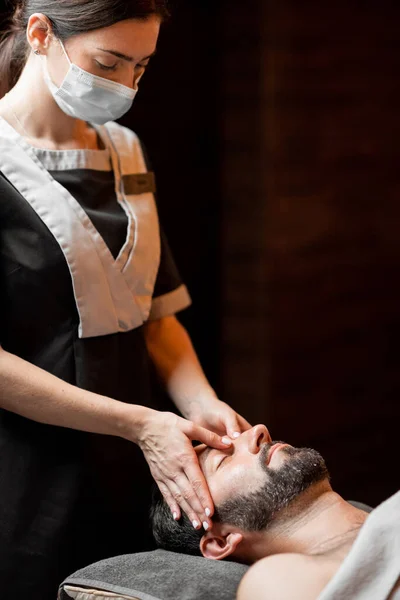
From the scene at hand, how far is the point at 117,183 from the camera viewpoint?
221 cm

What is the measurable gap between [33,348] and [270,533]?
2.11 ft

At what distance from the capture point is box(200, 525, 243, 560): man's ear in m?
1.89

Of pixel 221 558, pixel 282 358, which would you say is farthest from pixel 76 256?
pixel 282 358

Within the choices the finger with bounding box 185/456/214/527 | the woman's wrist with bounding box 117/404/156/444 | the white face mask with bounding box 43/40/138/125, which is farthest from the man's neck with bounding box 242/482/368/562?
the white face mask with bounding box 43/40/138/125

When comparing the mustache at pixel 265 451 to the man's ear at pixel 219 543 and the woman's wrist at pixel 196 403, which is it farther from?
the woman's wrist at pixel 196 403

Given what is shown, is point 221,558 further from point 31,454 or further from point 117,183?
point 117,183

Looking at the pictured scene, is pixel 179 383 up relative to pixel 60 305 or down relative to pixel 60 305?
down

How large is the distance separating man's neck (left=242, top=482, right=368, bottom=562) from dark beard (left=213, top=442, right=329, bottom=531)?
17 millimetres

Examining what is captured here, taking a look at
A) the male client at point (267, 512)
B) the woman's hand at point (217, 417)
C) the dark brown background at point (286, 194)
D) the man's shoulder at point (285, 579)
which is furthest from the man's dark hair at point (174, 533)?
the dark brown background at point (286, 194)

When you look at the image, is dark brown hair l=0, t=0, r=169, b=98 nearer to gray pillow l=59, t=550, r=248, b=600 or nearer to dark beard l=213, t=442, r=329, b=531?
dark beard l=213, t=442, r=329, b=531

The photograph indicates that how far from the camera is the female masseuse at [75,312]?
1923 millimetres

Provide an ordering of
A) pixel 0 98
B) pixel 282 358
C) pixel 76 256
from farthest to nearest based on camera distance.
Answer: pixel 282 358, pixel 0 98, pixel 76 256

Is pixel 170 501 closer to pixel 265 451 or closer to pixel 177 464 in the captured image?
pixel 177 464

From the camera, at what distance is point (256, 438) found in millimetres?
1996
